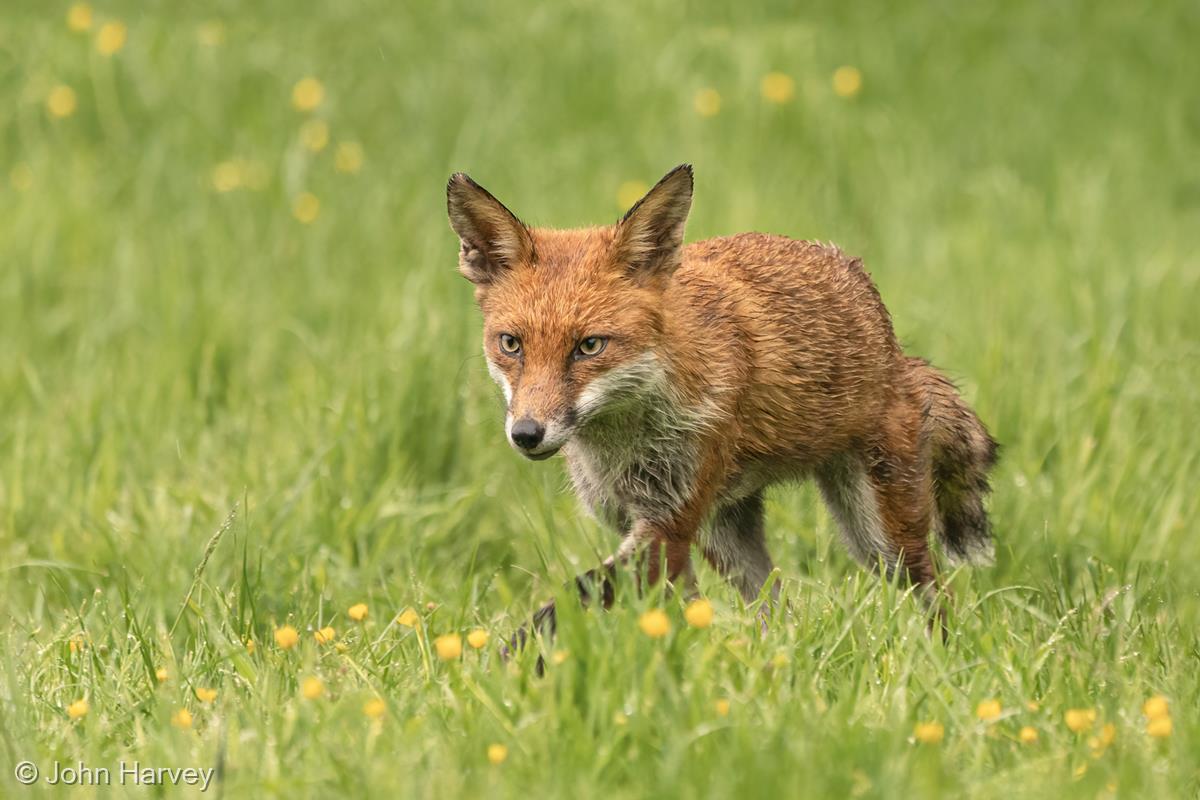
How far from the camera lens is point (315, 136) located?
33.2 ft

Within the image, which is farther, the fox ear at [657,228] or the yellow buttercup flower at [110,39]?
the yellow buttercup flower at [110,39]

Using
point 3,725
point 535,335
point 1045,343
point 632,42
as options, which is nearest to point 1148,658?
point 535,335

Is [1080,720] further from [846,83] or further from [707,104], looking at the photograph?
[846,83]

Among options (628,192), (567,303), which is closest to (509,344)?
(567,303)

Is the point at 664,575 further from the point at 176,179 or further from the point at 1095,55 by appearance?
the point at 1095,55

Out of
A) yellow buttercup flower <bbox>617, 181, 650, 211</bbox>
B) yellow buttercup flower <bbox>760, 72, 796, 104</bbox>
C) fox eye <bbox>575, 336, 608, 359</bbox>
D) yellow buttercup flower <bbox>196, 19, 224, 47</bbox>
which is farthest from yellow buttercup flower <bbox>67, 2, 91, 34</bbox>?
fox eye <bbox>575, 336, 608, 359</bbox>

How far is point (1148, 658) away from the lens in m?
4.69

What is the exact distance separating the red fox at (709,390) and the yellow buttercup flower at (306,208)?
4213 millimetres

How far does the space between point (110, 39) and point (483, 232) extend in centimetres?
606

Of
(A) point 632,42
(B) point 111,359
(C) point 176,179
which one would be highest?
(A) point 632,42

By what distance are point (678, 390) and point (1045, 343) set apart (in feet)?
12.4

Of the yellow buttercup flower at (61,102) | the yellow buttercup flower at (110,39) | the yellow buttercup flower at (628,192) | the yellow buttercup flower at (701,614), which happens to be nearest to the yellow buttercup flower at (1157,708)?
the yellow buttercup flower at (701,614)

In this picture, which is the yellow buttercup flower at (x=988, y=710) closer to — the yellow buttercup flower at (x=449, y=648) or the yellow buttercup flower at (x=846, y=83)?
the yellow buttercup flower at (x=449, y=648)

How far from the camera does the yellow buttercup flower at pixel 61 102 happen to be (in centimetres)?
1002
